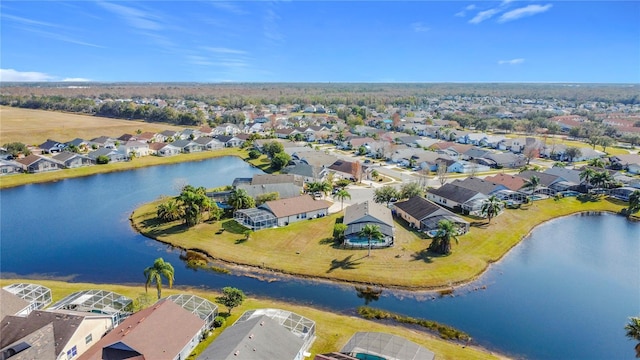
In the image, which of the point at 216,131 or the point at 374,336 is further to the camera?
the point at 216,131

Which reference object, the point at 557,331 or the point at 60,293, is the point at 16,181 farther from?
the point at 557,331

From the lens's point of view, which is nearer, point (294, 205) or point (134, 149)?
point (294, 205)

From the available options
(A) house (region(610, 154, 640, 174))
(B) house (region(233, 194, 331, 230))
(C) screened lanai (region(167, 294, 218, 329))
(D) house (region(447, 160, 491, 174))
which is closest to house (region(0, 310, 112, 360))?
(C) screened lanai (region(167, 294, 218, 329))

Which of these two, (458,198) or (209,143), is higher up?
(209,143)

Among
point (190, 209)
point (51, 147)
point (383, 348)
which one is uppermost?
point (51, 147)

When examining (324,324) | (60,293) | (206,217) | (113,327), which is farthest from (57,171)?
(324,324)

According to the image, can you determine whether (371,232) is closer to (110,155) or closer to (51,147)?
(110,155)

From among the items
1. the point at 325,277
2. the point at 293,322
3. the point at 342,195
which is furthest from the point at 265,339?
the point at 342,195
